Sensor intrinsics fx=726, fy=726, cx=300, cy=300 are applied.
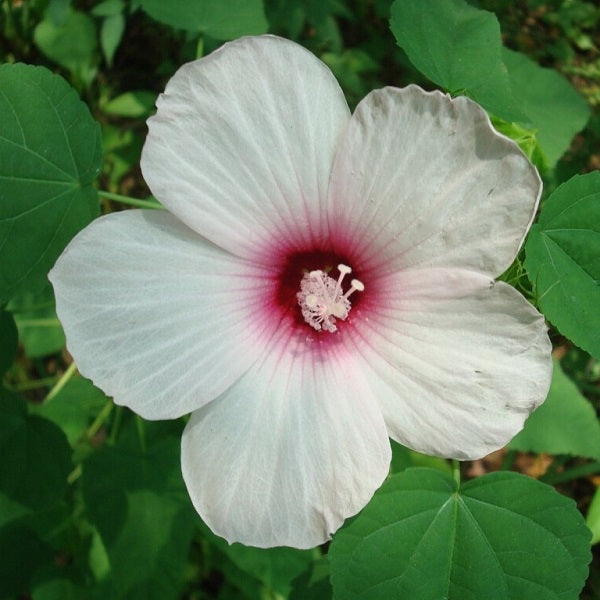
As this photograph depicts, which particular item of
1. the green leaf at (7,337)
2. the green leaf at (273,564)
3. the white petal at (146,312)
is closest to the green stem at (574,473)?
the green leaf at (273,564)

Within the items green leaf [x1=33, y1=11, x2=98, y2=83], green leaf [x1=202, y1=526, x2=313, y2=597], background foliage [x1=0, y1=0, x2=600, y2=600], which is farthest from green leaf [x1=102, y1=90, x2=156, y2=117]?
green leaf [x1=202, y1=526, x2=313, y2=597]

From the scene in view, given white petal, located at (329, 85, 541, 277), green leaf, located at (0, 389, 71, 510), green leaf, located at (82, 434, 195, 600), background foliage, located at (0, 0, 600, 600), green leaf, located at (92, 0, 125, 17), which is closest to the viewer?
white petal, located at (329, 85, 541, 277)

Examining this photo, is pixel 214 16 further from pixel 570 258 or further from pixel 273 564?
pixel 273 564

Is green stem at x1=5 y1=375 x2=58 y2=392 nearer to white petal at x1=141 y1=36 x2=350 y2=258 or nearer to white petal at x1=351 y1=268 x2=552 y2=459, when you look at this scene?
white petal at x1=141 y1=36 x2=350 y2=258

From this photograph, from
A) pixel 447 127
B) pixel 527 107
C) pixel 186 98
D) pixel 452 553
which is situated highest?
pixel 447 127

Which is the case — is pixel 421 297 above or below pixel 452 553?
above

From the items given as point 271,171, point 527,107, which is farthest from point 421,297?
point 527,107

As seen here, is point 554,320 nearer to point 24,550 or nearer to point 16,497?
point 16,497
